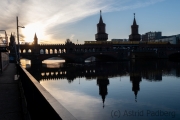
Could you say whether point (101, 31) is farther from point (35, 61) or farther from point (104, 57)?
point (35, 61)

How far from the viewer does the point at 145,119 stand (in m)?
14.0

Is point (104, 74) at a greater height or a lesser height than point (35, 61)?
lesser

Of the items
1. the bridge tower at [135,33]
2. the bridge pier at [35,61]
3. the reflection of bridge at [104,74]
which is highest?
the bridge tower at [135,33]

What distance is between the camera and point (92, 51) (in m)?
92.8

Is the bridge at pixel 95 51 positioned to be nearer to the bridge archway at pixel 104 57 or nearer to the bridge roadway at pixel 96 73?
the bridge archway at pixel 104 57

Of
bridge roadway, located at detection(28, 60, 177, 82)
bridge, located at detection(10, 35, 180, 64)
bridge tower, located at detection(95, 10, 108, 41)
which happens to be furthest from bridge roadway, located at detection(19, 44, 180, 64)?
bridge roadway, located at detection(28, 60, 177, 82)

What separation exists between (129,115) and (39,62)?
69.6m

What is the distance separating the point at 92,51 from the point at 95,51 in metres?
1.83

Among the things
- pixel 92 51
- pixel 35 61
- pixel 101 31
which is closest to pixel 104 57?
pixel 92 51

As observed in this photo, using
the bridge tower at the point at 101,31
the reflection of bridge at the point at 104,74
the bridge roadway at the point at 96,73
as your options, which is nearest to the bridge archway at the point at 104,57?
the bridge tower at the point at 101,31

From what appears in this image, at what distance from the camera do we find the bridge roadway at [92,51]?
82062 mm

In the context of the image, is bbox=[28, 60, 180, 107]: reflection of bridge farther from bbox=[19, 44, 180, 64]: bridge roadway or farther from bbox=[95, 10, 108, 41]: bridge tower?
bbox=[95, 10, 108, 41]: bridge tower

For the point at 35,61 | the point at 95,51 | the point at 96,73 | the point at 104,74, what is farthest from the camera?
the point at 95,51

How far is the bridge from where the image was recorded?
270 feet
